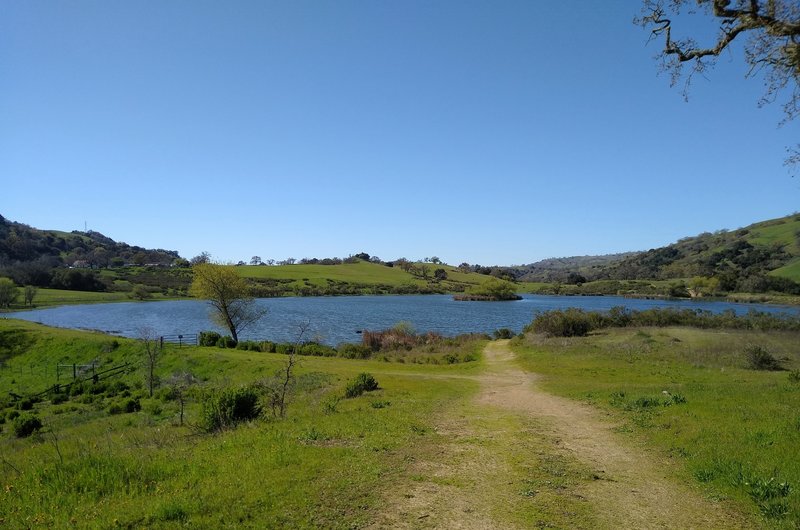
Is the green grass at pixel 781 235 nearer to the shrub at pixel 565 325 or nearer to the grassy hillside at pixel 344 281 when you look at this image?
the grassy hillside at pixel 344 281

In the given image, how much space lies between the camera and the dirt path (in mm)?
6902

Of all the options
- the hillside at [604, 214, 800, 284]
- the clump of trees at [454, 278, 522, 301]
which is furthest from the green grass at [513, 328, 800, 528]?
the clump of trees at [454, 278, 522, 301]

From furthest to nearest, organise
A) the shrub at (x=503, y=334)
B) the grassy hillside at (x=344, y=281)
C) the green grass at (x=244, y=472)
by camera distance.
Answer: the grassy hillside at (x=344, y=281)
the shrub at (x=503, y=334)
the green grass at (x=244, y=472)

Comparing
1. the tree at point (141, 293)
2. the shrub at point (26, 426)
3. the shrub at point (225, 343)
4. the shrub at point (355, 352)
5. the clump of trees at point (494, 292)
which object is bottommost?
the shrub at point (26, 426)

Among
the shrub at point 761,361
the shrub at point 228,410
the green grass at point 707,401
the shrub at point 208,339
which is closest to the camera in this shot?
the green grass at point 707,401

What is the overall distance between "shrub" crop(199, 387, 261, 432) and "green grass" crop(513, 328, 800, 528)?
34.7ft

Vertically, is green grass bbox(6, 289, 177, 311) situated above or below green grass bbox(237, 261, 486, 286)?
below

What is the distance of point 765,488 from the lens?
24.3ft

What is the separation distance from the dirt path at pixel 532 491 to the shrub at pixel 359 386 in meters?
7.02

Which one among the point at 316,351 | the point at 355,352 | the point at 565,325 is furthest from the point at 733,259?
the point at 316,351

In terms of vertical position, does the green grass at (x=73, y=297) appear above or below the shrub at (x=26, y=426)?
above

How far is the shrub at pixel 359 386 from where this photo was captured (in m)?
20.8

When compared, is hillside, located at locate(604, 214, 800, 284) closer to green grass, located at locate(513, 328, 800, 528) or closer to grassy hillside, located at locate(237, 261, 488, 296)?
grassy hillside, located at locate(237, 261, 488, 296)

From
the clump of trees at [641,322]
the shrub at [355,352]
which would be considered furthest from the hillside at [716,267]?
the shrub at [355,352]
